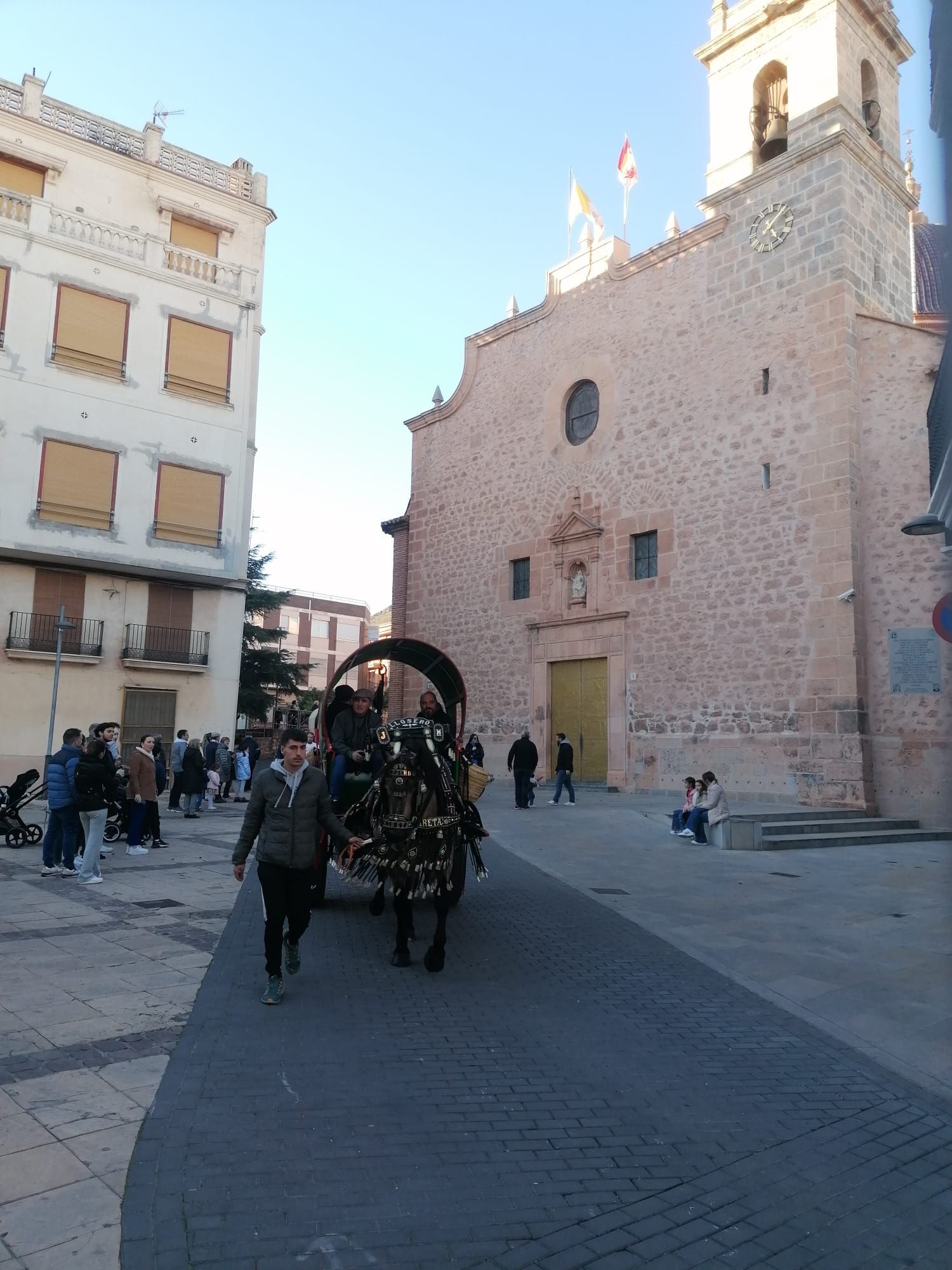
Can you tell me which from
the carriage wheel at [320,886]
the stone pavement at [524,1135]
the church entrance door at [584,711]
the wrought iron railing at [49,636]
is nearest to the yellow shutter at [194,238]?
the wrought iron railing at [49,636]

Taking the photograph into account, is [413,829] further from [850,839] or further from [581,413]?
[581,413]

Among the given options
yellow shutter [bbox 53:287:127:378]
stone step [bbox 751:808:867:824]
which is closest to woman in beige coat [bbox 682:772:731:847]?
stone step [bbox 751:808:867:824]

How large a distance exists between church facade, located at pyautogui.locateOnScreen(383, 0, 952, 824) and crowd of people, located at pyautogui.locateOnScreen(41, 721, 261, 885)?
9.24 metres

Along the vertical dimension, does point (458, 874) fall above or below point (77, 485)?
below

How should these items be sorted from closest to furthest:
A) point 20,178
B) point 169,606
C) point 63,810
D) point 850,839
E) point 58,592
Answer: point 63,810 → point 850,839 → point 58,592 → point 20,178 → point 169,606

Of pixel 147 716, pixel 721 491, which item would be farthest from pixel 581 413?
pixel 147 716

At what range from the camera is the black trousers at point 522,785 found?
61.2ft

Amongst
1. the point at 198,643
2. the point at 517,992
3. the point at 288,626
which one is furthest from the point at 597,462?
the point at 288,626

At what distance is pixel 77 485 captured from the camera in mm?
22828

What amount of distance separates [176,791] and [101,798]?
29.4 feet

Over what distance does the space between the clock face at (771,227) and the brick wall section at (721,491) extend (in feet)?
0.72

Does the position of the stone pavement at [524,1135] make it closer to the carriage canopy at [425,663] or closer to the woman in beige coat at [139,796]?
the carriage canopy at [425,663]

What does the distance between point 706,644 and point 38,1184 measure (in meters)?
18.0

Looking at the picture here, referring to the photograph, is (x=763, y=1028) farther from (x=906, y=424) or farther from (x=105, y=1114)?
(x=906, y=424)
